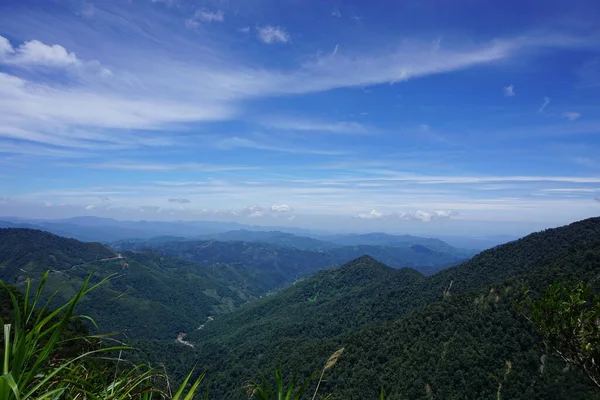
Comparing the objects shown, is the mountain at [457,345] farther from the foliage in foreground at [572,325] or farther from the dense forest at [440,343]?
the foliage in foreground at [572,325]

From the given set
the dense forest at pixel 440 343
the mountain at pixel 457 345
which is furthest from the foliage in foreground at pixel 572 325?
the mountain at pixel 457 345

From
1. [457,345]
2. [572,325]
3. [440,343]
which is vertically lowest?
[440,343]

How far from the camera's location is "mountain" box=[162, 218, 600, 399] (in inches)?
2186

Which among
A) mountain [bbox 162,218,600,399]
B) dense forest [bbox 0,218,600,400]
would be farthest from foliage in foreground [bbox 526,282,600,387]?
mountain [bbox 162,218,600,399]

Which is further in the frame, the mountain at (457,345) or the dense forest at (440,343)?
the mountain at (457,345)

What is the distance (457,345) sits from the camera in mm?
65062

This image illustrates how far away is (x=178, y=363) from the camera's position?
13100cm

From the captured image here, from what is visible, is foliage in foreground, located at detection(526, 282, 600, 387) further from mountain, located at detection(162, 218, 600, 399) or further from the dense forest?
mountain, located at detection(162, 218, 600, 399)

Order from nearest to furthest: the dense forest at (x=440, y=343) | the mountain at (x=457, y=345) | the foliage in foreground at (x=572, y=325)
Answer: the foliage in foreground at (x=572, y=325) → the dense forest at (x=440, y=343) → the mountain at (x=457, y=345)

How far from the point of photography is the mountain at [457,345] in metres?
55.5

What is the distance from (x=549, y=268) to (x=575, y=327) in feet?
260

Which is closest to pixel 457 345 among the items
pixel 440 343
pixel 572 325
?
pixel 440 343

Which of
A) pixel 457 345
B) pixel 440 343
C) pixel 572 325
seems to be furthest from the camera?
pixel 440 343

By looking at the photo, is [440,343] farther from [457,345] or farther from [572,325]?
[572,325]
